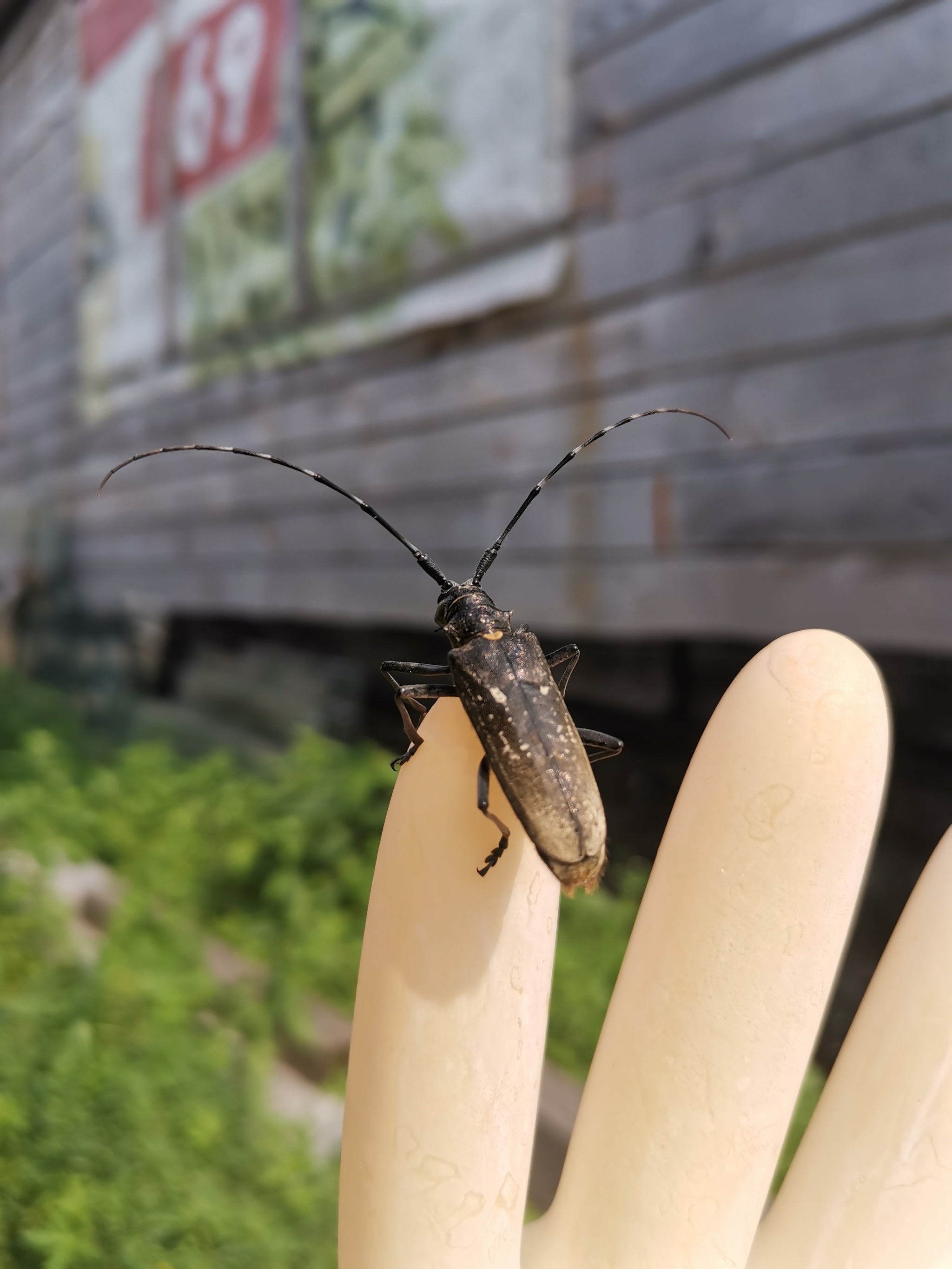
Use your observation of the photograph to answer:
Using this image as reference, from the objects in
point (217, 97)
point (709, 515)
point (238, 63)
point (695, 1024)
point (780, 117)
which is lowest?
point (695, 1024)

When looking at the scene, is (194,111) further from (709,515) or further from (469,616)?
(469,616)

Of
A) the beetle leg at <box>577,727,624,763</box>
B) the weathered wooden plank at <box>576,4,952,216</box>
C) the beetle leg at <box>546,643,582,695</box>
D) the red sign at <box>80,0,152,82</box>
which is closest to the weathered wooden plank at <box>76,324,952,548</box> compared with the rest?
the weathered wooden plank at <box>576,4,952,216</box>

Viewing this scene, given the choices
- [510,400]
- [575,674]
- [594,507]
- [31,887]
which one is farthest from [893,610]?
[31,887]

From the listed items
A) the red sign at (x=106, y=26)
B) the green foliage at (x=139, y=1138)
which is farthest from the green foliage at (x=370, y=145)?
the green foliage at (x=139, y=1138)

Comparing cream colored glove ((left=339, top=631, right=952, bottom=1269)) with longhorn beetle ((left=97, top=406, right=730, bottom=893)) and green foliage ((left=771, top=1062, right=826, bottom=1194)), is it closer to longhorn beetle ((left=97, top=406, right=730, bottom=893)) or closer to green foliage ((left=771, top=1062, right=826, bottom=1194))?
longhorn beetle ((left=97, top=406, right=730, bottom=893))

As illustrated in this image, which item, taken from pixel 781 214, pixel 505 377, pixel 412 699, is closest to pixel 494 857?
pixel 412 699
